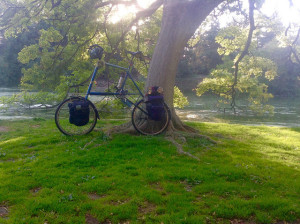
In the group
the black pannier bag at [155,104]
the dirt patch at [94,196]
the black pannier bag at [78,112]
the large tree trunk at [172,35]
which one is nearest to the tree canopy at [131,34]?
the large tree trunk at [172,35]

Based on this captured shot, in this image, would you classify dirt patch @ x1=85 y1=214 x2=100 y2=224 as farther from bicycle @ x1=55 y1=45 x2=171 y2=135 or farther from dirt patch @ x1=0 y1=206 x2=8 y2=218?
bicycle @ x1=55 y1=45 x2=171 y2=135

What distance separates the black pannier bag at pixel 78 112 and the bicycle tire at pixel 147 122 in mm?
1213

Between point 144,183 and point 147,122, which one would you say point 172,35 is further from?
point 144,183

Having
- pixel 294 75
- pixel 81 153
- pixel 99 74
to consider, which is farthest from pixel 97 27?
pixel 294 75

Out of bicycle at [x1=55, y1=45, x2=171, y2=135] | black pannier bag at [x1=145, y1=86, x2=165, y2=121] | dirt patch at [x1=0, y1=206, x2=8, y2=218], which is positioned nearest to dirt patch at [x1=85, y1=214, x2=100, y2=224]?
dirt patch at [x1=0, y1=206, x2=8, y2=218]

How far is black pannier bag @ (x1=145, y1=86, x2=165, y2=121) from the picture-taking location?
699 centimetres

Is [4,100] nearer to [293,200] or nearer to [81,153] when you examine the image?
[81,153]

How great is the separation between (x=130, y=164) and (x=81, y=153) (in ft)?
4.03

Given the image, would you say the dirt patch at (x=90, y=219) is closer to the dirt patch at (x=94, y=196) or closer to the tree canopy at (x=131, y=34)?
the dirt patch at (x=94, y=196)

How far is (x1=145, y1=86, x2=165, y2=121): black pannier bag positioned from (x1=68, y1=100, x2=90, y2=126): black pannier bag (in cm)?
145

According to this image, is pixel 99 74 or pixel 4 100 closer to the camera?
pixel 99 74

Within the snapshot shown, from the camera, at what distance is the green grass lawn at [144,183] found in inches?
145

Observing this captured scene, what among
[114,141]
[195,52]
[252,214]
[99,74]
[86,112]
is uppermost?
[195,52]

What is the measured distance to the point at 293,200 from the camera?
161 inches
